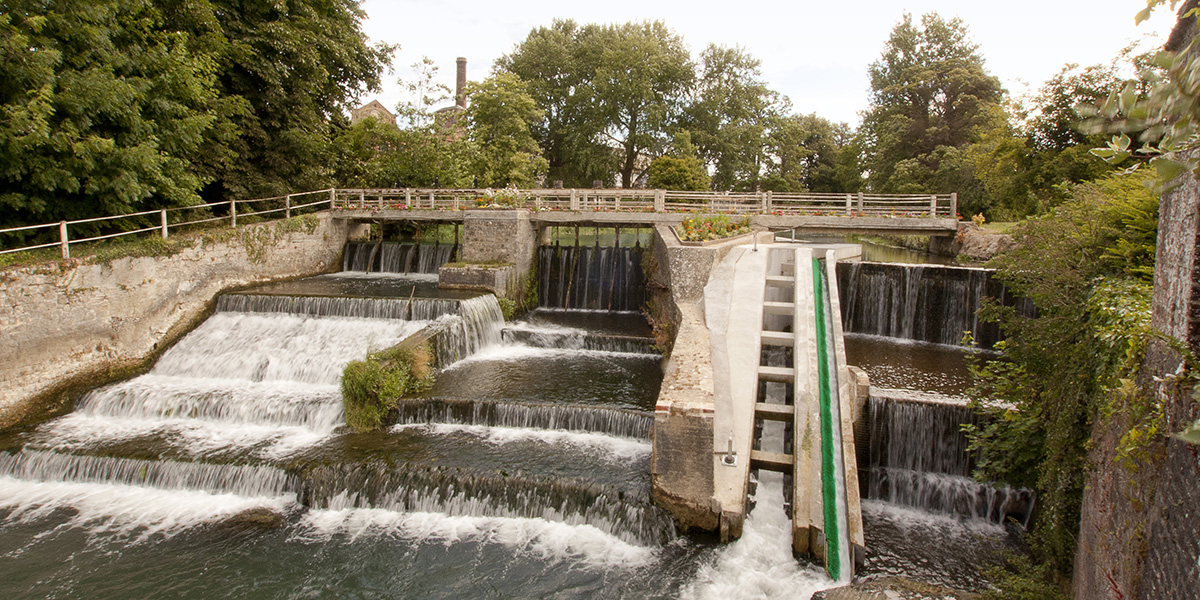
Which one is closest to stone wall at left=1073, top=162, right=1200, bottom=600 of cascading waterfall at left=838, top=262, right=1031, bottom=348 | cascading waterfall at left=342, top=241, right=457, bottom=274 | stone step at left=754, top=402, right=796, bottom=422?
stone step at left=754, top=402, right=796, bottom=422

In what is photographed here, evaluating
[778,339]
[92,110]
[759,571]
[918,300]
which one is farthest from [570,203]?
[759,571]

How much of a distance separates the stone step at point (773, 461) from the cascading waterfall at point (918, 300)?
7.85 meters

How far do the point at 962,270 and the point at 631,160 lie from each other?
87.9ft

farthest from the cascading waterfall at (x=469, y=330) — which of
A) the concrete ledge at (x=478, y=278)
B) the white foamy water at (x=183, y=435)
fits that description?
the white foamy water at (x=183, y=435)

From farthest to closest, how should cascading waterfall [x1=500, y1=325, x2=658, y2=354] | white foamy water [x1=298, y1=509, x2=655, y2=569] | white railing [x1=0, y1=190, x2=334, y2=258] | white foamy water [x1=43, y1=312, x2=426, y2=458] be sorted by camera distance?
1. cascading waterfall [x1=500, y1=325, x2=658, y2=354]
2. white railing [x1=0, y1=190, x2=334, y2=258]
3. white foamy water [x1=43, y1=312, x2=426, y2=458]
4. white foamy water [x1=298, y1=509, x2=655, y2=569]

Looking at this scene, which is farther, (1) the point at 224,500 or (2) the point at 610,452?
(2) the point at 610,452

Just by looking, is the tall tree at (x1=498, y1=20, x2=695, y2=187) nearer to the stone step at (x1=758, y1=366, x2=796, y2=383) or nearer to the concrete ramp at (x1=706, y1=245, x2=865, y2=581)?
the concrete ramp at (x1=706, y1=245, x2=865, y2=581)

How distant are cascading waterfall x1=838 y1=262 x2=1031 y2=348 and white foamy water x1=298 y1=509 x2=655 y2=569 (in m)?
9.90

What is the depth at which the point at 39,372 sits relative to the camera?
36.4 feet

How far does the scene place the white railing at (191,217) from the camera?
11.7 meters

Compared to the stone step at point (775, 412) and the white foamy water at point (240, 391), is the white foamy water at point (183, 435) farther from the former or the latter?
the stone step at point (775, 412)

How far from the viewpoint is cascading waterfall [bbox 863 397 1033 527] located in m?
8.50

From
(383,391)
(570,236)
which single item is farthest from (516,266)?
(570,236)

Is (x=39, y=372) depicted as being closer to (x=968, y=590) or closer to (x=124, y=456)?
(x=124, y=456)
